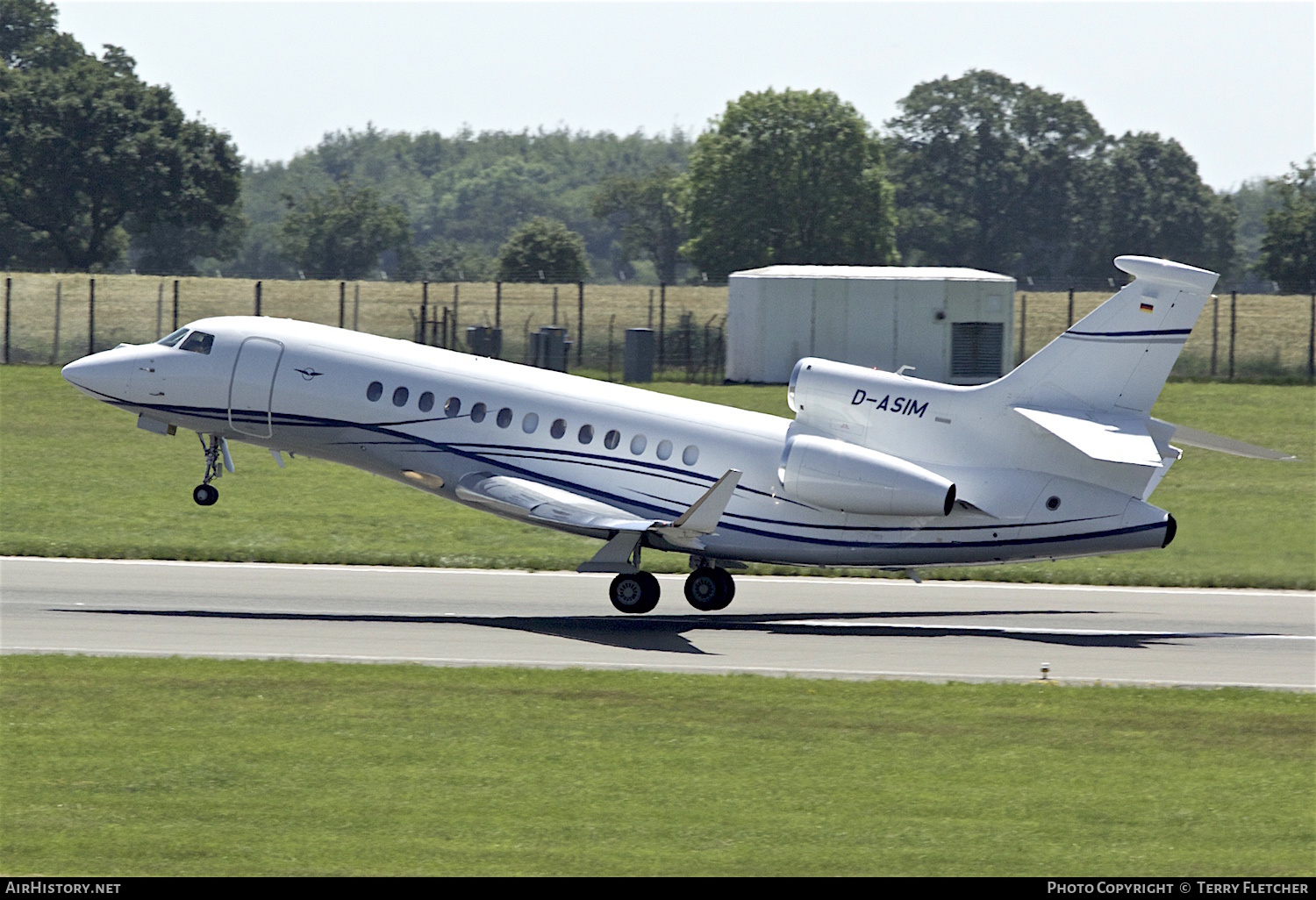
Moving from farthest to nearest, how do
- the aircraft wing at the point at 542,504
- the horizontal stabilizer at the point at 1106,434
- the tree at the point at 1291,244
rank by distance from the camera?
1. the tree at the point at 1291,244
2. the aircraft wing at the point at 542,504
3. the horizontal stabilizer at the point at 1106,434

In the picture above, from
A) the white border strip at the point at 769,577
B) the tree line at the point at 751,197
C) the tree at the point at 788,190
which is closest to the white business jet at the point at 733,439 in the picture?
the white border strip at the point at 769,577

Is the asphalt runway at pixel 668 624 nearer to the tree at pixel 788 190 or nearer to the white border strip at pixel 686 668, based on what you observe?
the white border strip at pixel 686 668

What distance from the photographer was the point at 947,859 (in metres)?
12.1

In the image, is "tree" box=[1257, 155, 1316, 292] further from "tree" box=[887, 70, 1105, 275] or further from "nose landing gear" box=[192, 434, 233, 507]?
"nose landing gear" box=[192, 434, 233, 507]

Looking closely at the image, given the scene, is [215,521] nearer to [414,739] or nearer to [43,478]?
[43,478]

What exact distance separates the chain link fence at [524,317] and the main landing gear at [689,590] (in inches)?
1237

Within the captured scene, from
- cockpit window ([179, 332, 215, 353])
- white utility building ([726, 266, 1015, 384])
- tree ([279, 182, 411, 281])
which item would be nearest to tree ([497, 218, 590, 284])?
tree ([279, 182, 411, 281])

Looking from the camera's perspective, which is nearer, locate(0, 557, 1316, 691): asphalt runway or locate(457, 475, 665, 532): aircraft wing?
locate(0, 557, 1316, 691): asphalt runway

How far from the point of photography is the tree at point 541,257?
324 feet

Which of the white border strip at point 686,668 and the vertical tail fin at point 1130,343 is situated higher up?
the vertical tail fin at point 1130,343

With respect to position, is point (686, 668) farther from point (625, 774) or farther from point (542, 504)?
point (625, 774)

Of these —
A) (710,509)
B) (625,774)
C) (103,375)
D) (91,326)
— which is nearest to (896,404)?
(710,509)

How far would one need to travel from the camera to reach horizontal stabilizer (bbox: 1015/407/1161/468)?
2180cm

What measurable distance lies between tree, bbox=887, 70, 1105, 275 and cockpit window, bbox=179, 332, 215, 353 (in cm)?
10696
